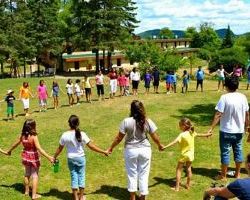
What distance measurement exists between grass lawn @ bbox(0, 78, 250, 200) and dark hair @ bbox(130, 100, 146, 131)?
2167mm

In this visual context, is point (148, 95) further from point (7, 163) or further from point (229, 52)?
point (229, 52)

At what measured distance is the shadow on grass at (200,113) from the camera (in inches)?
727

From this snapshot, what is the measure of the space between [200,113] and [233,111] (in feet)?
35.3

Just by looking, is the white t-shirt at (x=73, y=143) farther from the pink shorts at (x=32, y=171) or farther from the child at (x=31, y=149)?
the pink shorts at (x=32, y=171)

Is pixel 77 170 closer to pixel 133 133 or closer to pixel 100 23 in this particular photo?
pixel 133 133

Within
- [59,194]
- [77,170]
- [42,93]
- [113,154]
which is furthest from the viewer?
[42,93]

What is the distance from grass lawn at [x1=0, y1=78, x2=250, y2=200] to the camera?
10195mm

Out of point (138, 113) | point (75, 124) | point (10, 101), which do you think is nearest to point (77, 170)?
point (75, 124)

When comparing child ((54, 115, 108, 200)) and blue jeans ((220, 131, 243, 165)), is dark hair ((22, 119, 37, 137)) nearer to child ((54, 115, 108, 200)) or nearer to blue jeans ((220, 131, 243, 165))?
child ((54, 115, 108, 200))

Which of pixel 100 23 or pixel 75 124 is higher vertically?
pixel 100 23

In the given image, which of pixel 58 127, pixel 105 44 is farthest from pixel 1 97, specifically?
pixel 105 44

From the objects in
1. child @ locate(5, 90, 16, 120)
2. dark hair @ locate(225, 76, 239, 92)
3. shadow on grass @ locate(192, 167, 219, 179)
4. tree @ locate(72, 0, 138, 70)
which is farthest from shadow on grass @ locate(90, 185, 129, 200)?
tree @ locate(72, 0, 138, 70)

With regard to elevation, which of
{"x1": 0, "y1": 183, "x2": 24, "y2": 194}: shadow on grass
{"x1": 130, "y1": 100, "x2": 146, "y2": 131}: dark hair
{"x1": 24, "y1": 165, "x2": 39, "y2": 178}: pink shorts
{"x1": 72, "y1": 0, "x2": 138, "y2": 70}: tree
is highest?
{"x1": 72, "y1": 0, "x2": 138, "y2": 70}: tree

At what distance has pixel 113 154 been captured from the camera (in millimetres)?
13352
